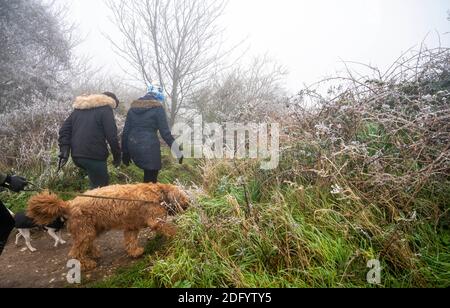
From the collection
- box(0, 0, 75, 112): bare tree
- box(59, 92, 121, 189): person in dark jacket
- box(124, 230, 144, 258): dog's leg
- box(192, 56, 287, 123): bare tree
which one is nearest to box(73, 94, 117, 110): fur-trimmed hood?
box(59, 92, 121, 189): person in dark jacket

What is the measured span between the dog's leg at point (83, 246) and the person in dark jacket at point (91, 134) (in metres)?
1.15

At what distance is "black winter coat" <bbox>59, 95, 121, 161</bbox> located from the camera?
402 centimetres

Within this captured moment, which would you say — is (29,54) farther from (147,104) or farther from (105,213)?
(105,213)

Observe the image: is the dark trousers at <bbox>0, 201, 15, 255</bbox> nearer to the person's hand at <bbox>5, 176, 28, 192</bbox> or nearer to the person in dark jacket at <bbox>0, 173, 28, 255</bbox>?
the person in dark jacket at <bbox>0, 173, 28, 255</bbox>

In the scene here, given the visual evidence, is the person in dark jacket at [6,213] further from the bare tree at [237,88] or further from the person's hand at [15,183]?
the bare tree at [237,88]

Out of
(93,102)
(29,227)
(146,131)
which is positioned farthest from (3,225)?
(146,131)

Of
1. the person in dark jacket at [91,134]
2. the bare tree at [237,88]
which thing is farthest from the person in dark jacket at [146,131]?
the bare tree at [237,88]

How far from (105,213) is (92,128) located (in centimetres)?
142

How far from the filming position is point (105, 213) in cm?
324

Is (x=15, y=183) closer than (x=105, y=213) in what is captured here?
Yes

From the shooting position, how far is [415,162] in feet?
10.2

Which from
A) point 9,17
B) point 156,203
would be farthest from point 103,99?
point 9,17

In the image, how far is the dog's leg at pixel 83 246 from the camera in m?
3.22

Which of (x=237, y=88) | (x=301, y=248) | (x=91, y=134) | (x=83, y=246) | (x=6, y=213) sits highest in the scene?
(x=237, y=88)
